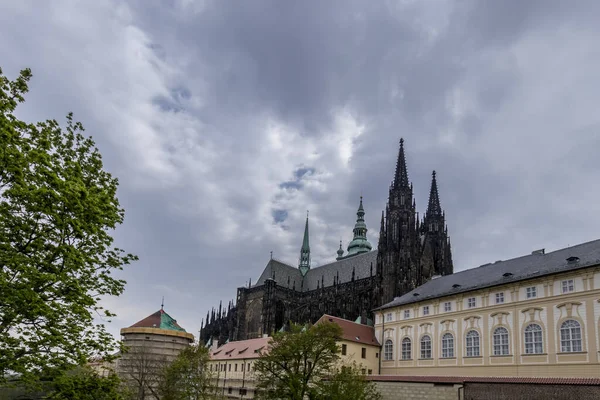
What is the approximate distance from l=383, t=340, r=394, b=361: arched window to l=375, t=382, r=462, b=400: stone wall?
14078mm

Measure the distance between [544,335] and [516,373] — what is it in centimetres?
386

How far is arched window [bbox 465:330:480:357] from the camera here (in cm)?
3903

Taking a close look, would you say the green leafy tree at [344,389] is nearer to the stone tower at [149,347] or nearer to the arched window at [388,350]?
the arched window at [388,350]

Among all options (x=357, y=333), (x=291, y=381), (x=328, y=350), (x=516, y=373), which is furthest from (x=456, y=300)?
(x=291, y=381)

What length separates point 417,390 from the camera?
30.9 meters

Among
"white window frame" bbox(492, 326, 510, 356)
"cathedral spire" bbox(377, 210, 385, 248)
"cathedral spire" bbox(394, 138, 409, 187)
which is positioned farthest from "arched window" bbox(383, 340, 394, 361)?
"cathedral spire" bbox(394, 138, 409, 187)

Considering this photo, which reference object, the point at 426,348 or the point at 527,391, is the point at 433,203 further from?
the point at 527,391

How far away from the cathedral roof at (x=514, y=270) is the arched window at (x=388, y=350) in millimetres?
4096

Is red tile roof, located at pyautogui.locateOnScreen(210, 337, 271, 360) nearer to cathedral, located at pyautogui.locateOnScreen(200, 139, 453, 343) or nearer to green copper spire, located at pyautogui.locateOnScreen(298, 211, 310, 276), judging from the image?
cathedral, located at pyautogui.locateOnScreen(200, 139, 453, 343)

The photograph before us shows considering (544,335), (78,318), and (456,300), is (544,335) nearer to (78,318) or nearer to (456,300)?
(456,300)

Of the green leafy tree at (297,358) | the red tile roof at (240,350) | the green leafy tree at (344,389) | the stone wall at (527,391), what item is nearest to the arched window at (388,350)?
the red tile roof at (240,350)

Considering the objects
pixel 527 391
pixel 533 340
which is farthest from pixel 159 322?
pixel 527 391

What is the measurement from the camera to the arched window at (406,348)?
45.4 meters

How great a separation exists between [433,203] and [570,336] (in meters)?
60.0
